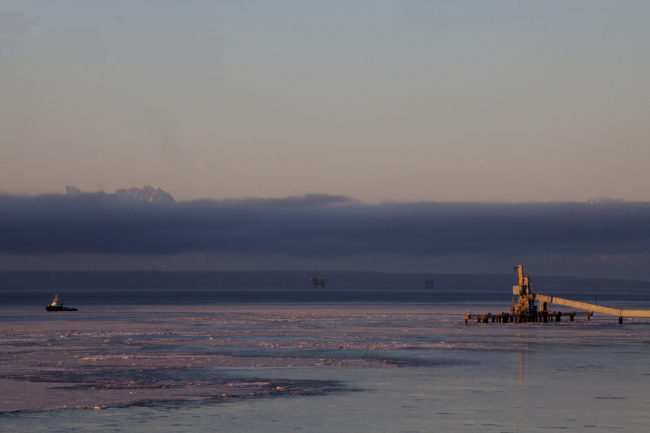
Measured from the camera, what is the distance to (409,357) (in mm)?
66438

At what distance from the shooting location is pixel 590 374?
54406mm

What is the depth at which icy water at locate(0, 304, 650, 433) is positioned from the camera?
36.8m

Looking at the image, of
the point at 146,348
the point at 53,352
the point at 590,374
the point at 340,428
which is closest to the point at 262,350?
the point at 146,348

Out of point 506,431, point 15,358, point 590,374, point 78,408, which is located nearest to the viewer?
point 506,431

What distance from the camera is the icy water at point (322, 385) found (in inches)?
1449

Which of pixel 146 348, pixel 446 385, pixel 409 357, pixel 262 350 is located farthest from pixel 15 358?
pixel 446 385

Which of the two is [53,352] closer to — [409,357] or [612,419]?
[409,357]

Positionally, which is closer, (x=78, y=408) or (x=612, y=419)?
(x=612, y=419)

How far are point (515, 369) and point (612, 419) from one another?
2016cm

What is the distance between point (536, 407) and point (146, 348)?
41.1 m

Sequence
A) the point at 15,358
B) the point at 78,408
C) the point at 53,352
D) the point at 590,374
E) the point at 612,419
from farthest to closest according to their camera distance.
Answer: the point at 53,352
the point at 15,358
the point at 590,374
the point at 78,408
the point at 612,419

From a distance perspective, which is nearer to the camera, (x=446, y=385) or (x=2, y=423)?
(x=2, y=423)

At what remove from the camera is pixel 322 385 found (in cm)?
4897

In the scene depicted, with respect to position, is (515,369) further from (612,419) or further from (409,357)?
(612,419)
